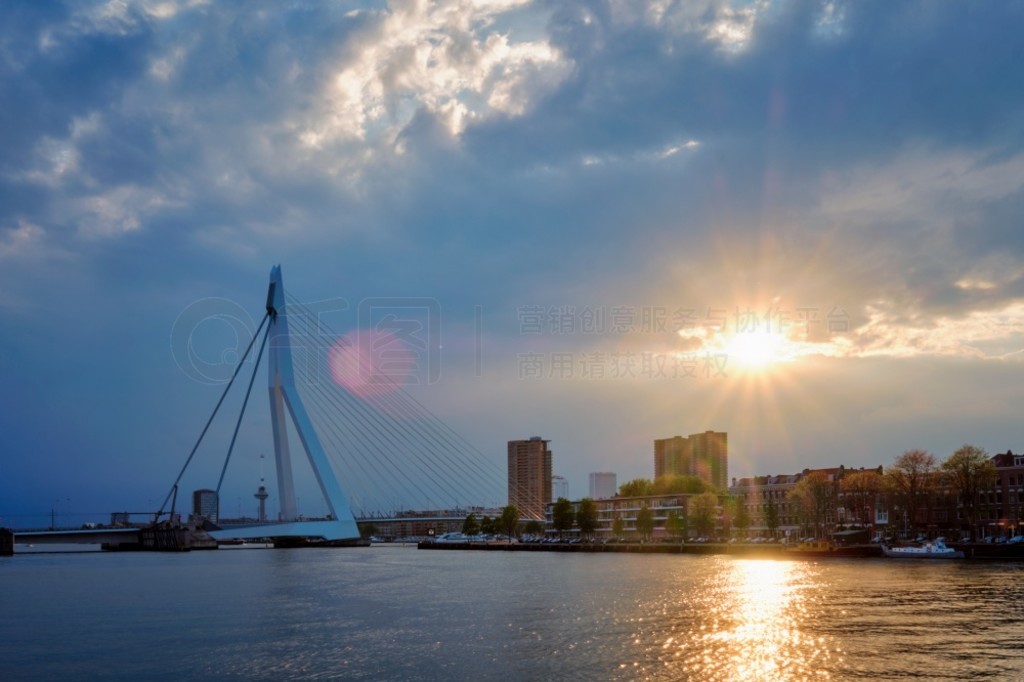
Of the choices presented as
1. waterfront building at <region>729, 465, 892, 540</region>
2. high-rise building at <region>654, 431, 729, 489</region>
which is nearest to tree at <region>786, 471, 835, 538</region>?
waterfront building at <region>729, 465, 892, 540</region>

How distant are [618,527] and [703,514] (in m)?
22.9

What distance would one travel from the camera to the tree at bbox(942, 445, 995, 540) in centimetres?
7269

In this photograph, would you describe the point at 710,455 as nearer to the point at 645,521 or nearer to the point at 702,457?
the point at 702,457

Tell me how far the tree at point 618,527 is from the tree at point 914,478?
48191 mm

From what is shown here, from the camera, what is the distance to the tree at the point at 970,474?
238 ft

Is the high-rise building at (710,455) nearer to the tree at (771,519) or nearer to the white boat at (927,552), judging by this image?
the tree at (771,519)

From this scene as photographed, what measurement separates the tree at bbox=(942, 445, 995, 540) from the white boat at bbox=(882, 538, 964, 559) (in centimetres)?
733

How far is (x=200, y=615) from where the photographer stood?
3109 centimetres

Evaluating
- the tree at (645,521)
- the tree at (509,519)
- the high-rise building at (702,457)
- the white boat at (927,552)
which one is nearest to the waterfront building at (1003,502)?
the white boat at (927,552)

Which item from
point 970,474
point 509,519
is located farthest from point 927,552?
point 509,519

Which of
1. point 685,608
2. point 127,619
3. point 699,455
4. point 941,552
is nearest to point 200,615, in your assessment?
point 127,619

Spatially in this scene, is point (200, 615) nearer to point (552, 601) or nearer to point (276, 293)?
point (552, 601)

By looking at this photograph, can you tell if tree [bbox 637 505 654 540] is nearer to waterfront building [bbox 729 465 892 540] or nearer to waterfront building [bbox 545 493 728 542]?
waterfront building [bbox 545 493 728 542]

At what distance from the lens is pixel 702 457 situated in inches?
7357
